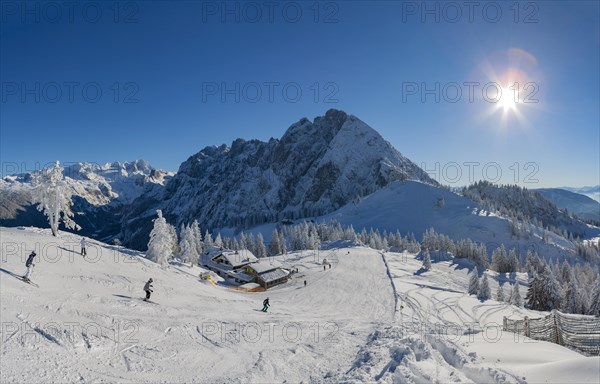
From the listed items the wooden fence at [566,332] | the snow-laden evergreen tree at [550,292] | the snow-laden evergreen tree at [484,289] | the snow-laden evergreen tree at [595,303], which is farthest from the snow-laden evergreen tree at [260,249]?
the wooden fence at [566,332]

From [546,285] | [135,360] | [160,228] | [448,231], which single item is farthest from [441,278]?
[448,231]

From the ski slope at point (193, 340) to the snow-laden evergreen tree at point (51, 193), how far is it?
2489 millimetres

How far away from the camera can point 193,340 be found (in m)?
19.8

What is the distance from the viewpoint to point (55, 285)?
2364 cm

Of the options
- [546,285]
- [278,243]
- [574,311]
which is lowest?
[574,311]

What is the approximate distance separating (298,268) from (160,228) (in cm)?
3317

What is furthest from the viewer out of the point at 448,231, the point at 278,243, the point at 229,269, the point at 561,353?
the point at 448,231

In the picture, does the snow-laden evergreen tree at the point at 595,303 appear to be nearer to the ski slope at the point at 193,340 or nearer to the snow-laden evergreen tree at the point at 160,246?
the ski slope at the point at 193,340

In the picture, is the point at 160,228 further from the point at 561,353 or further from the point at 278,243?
the point at 278,243

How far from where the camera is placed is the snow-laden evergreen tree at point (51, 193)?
118 feet

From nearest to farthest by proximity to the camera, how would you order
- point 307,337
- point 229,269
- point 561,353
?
1. point 561,353
2. point 307,337
3. point 229,269

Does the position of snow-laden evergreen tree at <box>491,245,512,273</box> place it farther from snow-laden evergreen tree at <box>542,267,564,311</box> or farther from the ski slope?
the ski slope

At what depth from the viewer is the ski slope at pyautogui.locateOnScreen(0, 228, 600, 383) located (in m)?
13.6

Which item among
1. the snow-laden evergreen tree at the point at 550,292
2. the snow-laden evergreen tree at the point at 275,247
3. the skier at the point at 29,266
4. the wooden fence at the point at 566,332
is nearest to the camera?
the wooden fence at the point at 566,332
